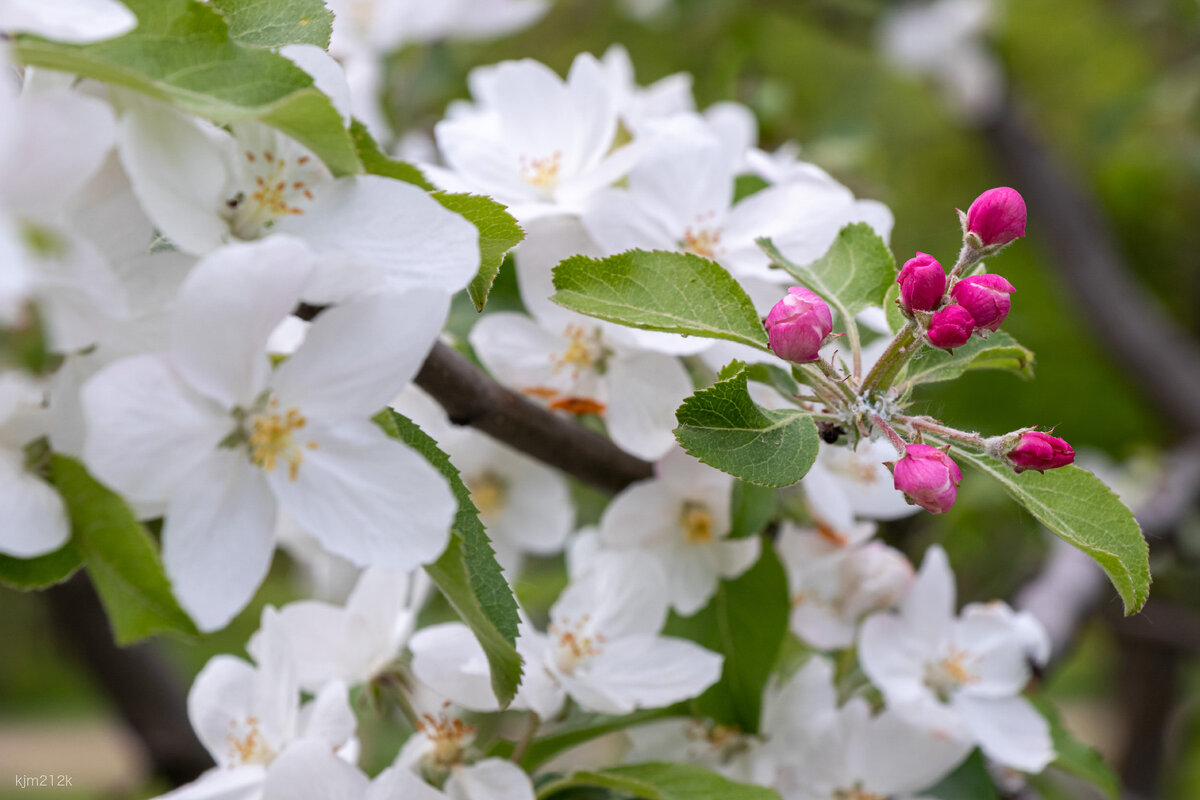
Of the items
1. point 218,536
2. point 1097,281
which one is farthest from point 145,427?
point 1097,281

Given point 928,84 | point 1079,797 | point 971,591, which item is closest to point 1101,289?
point 928,84

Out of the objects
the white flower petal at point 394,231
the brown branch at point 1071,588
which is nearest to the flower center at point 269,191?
the white flower petal at point 394,231

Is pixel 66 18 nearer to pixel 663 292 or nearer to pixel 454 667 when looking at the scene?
pixel 663 292

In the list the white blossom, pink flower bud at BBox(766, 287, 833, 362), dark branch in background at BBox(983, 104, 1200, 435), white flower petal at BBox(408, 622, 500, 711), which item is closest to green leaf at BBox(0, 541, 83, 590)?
white flower petal at BBox(408, 622, 500, 711)

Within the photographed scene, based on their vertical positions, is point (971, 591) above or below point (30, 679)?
above

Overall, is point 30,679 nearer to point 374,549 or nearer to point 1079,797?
point 1079,797

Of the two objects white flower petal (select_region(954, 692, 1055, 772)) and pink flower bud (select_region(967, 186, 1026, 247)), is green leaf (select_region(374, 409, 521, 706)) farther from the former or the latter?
white flower petal (select_region(954, 692, 1055, 772))
